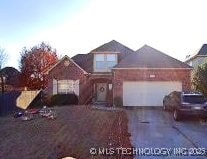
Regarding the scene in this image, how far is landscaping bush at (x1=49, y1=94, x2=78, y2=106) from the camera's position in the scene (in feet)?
117

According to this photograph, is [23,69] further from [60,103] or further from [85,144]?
[85,144]

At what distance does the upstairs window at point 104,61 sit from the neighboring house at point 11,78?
79.7ft

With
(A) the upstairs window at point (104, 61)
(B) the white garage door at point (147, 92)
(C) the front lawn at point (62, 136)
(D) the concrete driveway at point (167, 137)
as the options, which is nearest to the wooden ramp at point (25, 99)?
(A) the upstairs window at point (104, 61)

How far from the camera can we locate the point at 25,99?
34.5 metres

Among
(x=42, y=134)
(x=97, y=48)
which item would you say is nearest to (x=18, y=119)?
(x=42, y=134)

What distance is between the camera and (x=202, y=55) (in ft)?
170

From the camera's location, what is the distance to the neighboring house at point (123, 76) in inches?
1273

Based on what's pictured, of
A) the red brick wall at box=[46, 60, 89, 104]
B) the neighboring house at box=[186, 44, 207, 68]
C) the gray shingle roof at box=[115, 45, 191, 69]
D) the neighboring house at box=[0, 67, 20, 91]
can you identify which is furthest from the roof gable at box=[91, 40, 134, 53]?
the neighboring house at box=[0, 67, 20, 91]

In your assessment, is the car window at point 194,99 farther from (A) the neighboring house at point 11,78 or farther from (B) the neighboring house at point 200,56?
(A) the neighboring house at point 11,78

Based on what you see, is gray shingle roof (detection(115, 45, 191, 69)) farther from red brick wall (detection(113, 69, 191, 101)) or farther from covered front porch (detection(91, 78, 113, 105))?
covered front porch (detection(91, 78, 113, 105))

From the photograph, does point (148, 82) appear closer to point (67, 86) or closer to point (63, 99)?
point (63, 99)

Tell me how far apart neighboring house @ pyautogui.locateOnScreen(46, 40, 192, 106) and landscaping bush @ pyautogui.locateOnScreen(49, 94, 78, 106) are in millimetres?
1499

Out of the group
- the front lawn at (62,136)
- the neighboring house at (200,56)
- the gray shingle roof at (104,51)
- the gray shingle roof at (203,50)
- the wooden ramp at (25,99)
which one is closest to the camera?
the front lawn at (62,136)

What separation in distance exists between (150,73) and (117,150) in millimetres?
19491
